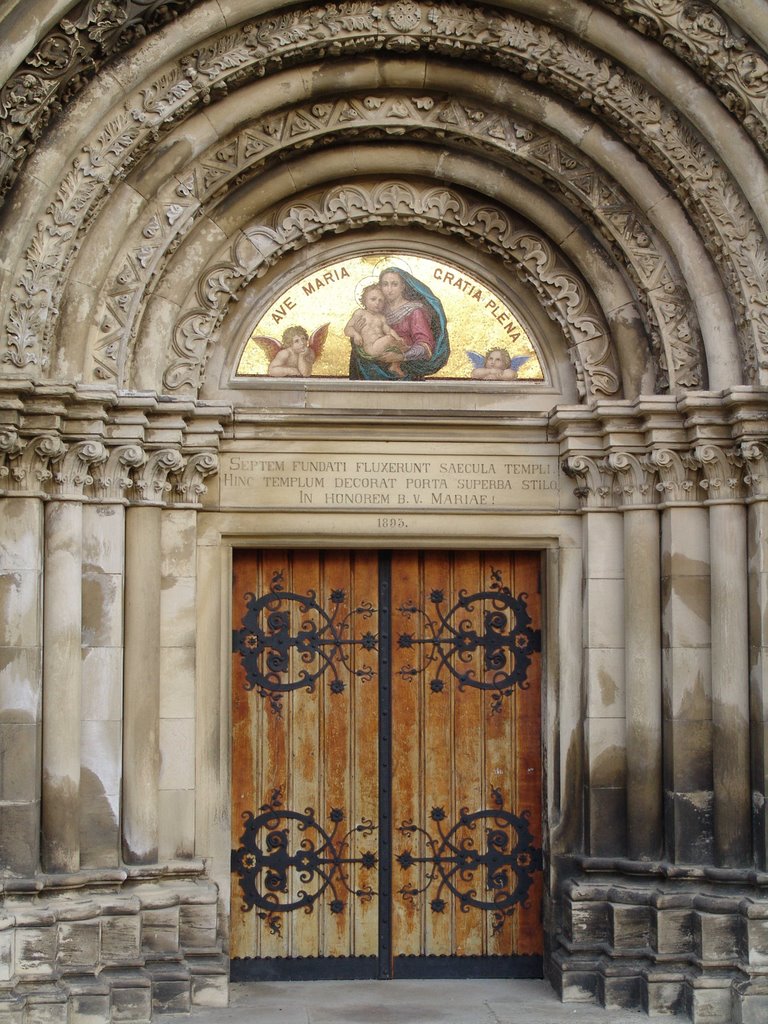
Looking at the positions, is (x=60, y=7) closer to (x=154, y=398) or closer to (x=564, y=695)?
(x=154, y=398)

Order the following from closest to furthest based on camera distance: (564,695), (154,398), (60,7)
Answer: (60,7) < (154,398) < (564,695)

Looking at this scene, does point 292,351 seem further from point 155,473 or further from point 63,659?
point 63,659

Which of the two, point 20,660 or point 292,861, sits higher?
point 20,660

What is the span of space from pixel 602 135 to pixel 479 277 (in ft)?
3.66

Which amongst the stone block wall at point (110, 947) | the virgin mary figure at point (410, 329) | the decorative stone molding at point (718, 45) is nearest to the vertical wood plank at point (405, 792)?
the stone block wall at point (110, 947)

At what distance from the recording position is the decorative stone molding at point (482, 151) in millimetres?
8086

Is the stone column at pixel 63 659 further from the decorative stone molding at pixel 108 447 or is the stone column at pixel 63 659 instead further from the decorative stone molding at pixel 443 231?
the decorative stone molding at pixel 443 231

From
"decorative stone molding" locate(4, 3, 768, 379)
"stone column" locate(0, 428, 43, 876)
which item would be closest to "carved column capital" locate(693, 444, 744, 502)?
"decorative stone molding" locate(4, 3, 768, 379)

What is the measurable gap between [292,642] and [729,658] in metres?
2.52

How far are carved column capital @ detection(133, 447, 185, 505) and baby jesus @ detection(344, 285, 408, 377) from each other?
1.33 m

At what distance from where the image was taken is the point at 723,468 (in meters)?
8.00

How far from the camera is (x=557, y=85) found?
8.06 metres

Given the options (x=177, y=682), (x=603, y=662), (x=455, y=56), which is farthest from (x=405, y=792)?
(x=455, y=56)

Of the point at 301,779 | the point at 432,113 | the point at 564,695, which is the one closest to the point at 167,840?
the point at 301,779
